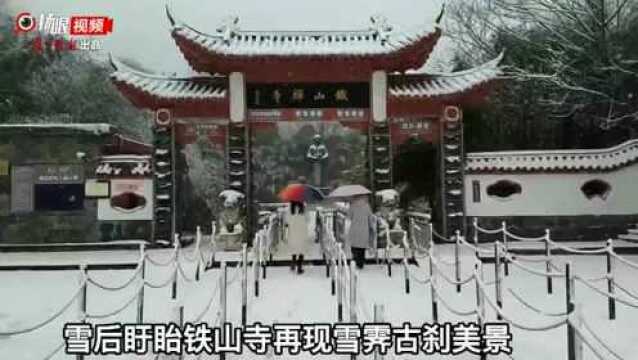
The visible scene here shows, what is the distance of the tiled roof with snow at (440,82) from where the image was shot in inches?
520

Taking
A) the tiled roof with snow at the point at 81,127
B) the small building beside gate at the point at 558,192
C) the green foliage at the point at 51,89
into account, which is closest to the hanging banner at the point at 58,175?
the tiled roof with snow at the point at 81,127

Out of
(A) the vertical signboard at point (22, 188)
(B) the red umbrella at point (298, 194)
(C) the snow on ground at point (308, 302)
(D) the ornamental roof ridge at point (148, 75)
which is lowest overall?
(C) the snow on ground at point (308, 302)

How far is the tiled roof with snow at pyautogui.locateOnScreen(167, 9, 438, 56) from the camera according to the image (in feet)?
41.7

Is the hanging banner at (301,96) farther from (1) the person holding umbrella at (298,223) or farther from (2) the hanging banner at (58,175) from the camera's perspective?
(2) the hanging banner at (58,175)

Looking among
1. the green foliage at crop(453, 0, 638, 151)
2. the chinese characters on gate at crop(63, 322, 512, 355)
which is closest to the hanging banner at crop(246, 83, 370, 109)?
the green foliage at crop(453, 0, 638, 151)

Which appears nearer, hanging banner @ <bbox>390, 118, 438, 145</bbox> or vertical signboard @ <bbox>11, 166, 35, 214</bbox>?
hanging banner @ <bbox>390, 118, 438, 145</bbox>

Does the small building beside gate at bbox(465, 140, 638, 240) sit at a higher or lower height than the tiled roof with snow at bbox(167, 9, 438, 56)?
lower

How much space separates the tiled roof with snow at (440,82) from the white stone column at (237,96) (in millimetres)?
3538

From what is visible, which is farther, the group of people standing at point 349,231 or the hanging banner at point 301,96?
the hanging banner at point 301,96

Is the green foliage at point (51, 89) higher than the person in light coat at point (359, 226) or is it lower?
higher

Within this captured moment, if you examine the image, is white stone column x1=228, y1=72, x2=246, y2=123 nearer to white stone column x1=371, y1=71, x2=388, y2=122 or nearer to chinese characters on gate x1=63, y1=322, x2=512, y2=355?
white stone column x1=371, y1=71, x2=388, y2=122

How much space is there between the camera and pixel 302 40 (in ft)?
46.4

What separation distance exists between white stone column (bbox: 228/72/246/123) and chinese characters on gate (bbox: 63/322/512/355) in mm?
9736

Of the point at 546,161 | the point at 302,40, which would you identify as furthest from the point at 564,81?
the point at 302,40
